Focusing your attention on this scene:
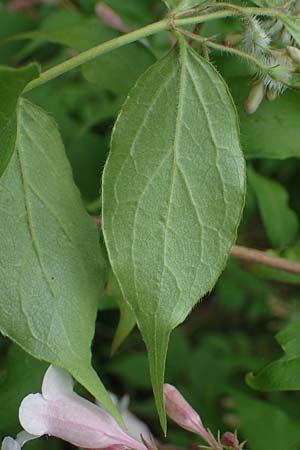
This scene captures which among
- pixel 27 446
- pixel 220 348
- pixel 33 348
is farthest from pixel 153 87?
pixel 220 348

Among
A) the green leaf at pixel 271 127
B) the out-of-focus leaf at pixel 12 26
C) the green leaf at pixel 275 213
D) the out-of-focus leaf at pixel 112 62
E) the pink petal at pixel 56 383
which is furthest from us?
the out-of-focus leaf at pixel 12 26

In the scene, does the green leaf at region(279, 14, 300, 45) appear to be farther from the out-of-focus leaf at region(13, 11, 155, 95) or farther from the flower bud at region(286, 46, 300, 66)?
the out-of-focus leaf at region(13, 11, 155, 95)

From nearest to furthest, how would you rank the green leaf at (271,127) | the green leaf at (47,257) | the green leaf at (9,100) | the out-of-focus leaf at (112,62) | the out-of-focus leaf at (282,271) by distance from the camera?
the green leaf at (9,100), the green leaf at (47,257), the green leaf at (271,127), the out-of-focus leaf at (112,62), the out-of-focus leaf at (282,271)

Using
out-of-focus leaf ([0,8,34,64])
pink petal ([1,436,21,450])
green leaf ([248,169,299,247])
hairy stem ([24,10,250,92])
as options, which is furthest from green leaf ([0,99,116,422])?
out-of-focus leaf ([0,8,34,64])

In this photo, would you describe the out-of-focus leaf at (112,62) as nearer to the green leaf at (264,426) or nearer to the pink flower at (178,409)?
the pink flower at (178,409)

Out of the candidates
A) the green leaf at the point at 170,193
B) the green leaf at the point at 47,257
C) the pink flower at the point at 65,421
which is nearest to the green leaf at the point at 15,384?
the pink flower at the point at 65,421

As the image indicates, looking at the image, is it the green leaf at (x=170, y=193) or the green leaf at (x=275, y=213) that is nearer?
the green leaf at (x=170, y=193)

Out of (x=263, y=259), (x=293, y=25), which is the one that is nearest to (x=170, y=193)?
(x=293, y=25)
